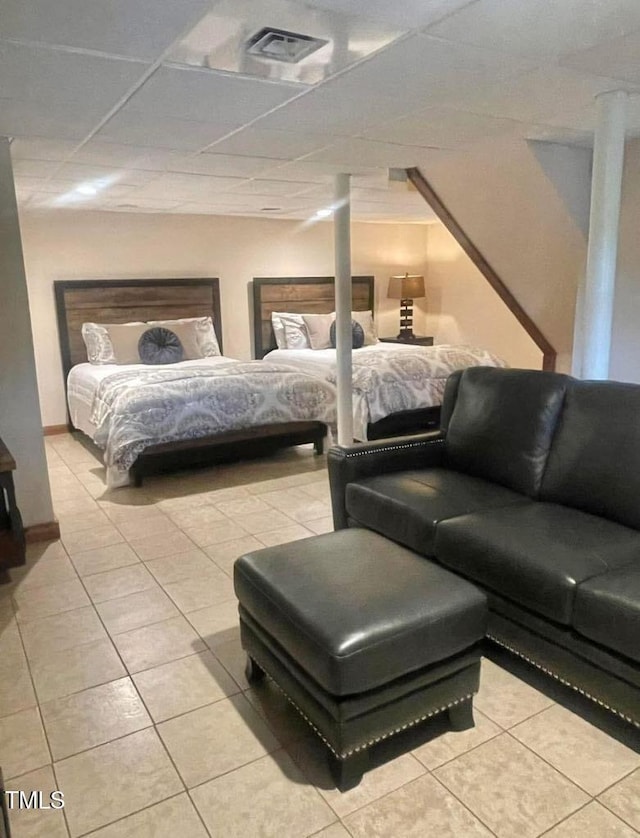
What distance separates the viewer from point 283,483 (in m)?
4.32

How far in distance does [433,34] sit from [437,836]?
2.25 m

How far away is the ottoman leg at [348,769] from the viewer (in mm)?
1633

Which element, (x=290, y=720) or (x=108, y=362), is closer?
(x=290, y=720)

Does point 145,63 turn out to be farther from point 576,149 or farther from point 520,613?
point 576,149

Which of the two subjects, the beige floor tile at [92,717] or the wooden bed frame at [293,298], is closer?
the beige floor tile at [92,717]

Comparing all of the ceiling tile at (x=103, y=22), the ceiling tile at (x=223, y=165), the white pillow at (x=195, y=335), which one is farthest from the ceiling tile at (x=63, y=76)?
the white pillow at (x=195, y=335)

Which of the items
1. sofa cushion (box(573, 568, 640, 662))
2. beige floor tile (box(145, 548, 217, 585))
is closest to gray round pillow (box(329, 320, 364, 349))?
beige floor tile (box(145, 548, 217, 585))

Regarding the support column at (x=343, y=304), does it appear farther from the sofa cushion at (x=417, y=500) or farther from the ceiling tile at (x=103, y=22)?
the ceiling tile at (x=103, y=22)

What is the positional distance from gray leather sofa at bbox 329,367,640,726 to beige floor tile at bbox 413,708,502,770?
0.27m

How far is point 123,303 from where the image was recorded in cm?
592

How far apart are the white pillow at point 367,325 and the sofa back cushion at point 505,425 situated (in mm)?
3800

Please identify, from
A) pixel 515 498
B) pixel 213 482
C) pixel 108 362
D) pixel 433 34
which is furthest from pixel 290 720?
pixel 108 362

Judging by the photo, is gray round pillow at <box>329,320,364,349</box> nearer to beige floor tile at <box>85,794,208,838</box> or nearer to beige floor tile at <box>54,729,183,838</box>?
beige floor tile at <box>54,729,183,838</box>

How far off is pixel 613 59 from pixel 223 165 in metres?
2.28
